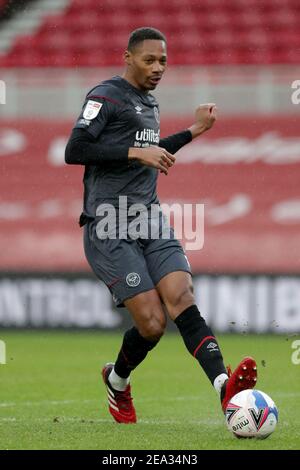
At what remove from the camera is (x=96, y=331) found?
12656mm

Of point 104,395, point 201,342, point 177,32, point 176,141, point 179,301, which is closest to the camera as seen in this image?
point 201,342

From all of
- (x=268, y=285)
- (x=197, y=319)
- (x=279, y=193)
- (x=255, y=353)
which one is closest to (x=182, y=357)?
(x=255, y=353)

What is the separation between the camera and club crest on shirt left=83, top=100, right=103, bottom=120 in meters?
6.10

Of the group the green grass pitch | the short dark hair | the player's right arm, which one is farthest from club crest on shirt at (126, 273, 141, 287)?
the short dark hair

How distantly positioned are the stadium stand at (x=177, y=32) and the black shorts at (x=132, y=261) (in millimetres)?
8544

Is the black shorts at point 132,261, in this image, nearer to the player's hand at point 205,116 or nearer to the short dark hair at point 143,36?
the player's hand at point 205,116

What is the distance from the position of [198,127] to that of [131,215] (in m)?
0.89

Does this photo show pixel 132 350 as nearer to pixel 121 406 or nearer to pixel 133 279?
pixel 121 406

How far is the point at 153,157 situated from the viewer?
5.94 metres

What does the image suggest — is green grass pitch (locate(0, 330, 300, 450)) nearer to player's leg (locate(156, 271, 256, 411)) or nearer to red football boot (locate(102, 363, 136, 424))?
red football boot (locate(102, 363, 136, 424))

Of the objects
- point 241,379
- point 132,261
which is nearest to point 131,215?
point 132,261

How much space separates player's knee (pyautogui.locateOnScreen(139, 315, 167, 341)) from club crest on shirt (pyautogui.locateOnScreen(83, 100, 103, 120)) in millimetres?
1161

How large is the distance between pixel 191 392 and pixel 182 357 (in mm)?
2563

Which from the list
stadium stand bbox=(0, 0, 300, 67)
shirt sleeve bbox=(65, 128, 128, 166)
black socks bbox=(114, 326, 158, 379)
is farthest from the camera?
stadium stand bbox=(0, 0, 300, 67)
